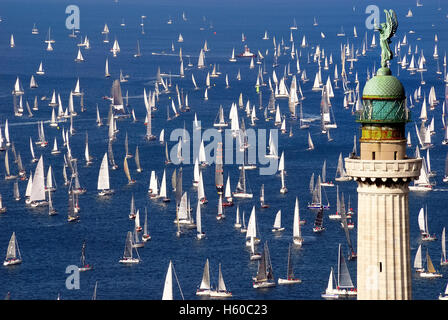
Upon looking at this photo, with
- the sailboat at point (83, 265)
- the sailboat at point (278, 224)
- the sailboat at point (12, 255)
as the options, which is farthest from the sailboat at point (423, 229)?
the sailboat at point (12, 255)

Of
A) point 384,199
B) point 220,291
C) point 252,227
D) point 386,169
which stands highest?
point 386,169

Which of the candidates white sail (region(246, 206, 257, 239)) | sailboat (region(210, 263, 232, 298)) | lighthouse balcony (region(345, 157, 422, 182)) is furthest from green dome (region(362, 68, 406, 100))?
white sail (region(246, 206, 257, 239))

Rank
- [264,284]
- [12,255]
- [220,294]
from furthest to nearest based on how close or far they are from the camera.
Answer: [12,255]
[264,284]
[220,294]

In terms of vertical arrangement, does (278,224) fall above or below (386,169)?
below

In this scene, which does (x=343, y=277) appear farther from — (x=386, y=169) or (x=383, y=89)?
(x=386, y=169)

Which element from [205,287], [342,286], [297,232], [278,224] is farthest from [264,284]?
[278,224]

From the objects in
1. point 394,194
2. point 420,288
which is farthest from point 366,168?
point 420,288

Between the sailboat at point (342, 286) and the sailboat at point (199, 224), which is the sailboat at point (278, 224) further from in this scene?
the sailboat at point (342, 286)

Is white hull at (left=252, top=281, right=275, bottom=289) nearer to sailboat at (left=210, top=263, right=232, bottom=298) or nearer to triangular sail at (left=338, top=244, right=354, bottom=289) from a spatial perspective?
sailboat at (left=210, top=263, right=232, bottom=298)
